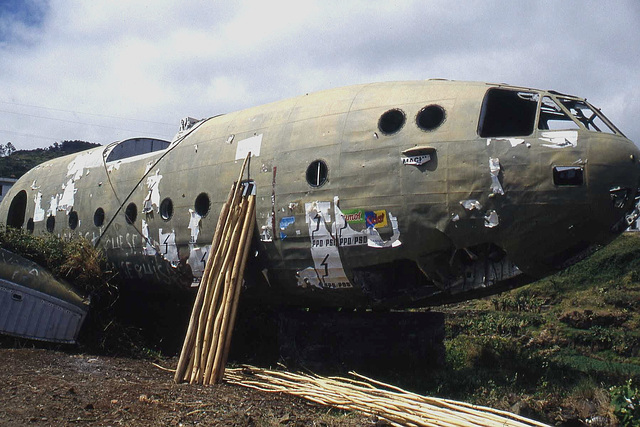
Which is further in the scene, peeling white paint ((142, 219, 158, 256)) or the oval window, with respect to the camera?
the oval window

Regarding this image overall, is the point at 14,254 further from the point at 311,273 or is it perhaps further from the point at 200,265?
the point at 311,273

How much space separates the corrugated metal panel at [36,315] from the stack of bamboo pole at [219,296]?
152 inches

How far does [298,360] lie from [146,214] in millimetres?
4523

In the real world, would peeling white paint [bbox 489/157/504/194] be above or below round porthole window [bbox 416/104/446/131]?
below

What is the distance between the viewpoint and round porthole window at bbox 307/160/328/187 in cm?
986

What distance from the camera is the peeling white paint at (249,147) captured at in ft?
36.0

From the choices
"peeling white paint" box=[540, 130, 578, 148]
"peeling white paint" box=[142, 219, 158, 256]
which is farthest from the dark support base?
"peeling white paint" box=[540, 130, 578, 148]

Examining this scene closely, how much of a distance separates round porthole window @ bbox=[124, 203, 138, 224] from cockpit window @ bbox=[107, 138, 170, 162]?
2395 mm

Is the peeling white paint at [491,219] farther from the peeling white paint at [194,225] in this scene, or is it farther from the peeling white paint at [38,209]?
the peeling white paint at [38,209]

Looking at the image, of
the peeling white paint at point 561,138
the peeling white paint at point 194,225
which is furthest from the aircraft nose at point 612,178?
the peeling white paint at point 194,225

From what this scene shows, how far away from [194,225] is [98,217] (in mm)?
3864

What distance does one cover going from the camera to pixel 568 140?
8320mm

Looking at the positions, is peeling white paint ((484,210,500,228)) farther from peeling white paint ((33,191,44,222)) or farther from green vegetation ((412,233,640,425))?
peeling white paint ((33,191,44,222))

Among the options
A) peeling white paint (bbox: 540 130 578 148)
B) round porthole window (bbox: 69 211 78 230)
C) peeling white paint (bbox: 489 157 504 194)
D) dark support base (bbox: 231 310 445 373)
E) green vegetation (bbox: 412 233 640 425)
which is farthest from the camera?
round porthole window (bbox: 69 211 78 230)
